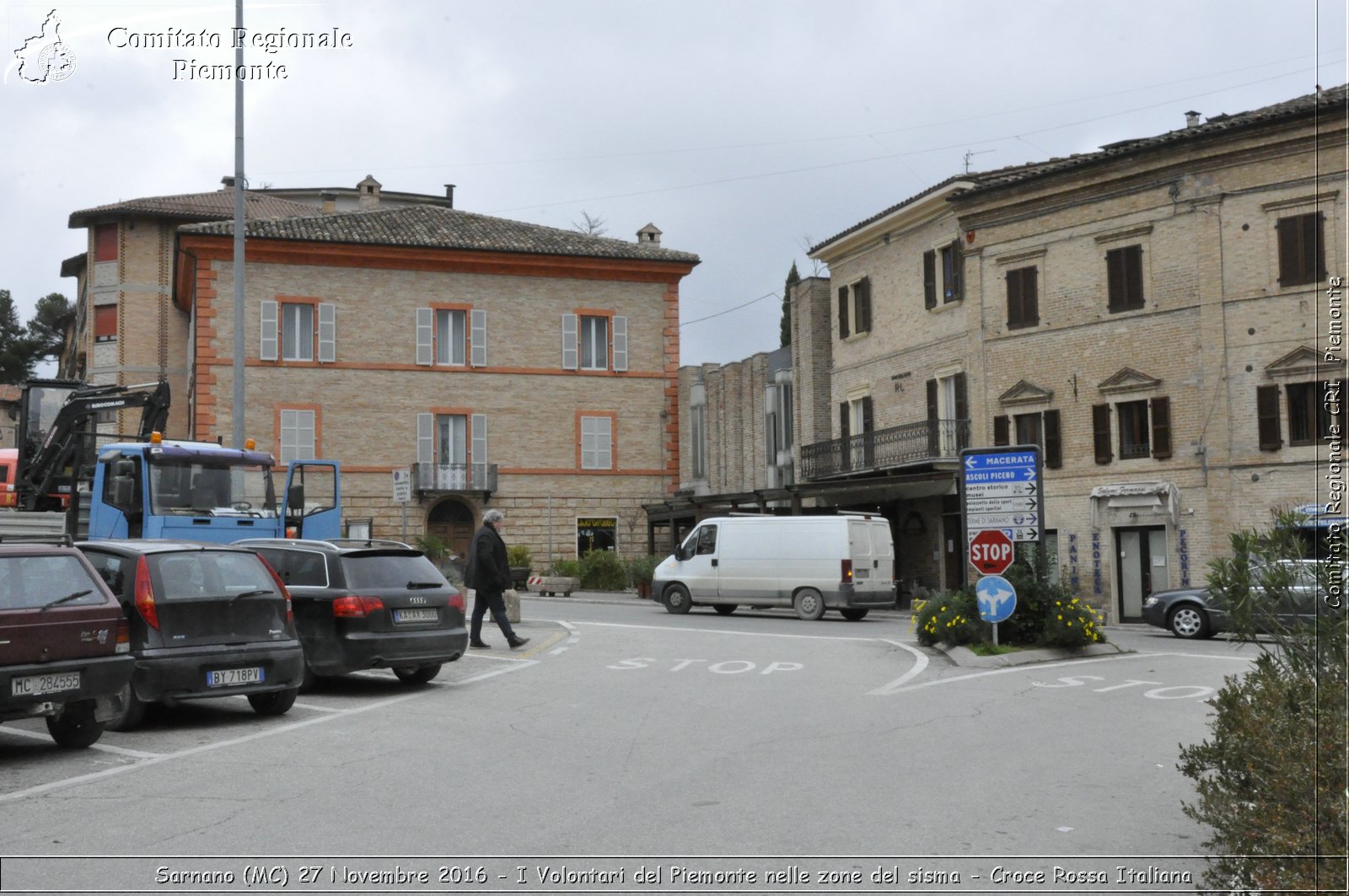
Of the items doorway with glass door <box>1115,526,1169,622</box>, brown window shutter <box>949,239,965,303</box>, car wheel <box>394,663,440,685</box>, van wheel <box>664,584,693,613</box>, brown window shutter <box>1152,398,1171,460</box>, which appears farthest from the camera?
brown window shutter <box>949,239,965,303</box>

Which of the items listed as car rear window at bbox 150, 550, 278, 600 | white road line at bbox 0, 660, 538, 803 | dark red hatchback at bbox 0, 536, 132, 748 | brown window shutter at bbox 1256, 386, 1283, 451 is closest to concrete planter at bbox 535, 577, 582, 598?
brown window shutter at bbox 1256, 386, 1283, 451

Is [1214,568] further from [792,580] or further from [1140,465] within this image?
[1140,465]

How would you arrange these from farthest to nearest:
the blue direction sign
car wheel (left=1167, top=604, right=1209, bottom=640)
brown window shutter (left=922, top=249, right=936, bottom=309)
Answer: brown window shutter (left=922, top=249, right=936, bottom=309) → car wheel (left=1167, top=604, right=1209, bottom=640) → the blue direction sign

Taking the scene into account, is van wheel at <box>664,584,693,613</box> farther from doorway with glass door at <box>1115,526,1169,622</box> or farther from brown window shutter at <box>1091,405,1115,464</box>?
brown window shutter at <box>1091,405,1115,464</box>

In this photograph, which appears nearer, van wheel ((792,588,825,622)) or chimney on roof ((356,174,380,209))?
van wheel ((792,588,825,622))

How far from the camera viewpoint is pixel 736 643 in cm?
2039

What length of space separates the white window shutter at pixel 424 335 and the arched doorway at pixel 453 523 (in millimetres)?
4871

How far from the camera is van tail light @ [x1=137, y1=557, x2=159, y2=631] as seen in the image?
11344mm

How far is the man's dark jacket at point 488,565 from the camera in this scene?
17.6m

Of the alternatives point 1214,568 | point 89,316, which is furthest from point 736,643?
point 89,316

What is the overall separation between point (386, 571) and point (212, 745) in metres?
3.82

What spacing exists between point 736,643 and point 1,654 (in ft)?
40.2

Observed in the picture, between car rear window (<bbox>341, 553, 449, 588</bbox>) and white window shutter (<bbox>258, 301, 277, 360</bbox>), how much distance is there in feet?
106

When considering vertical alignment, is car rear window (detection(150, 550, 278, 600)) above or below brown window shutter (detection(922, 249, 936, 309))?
below
